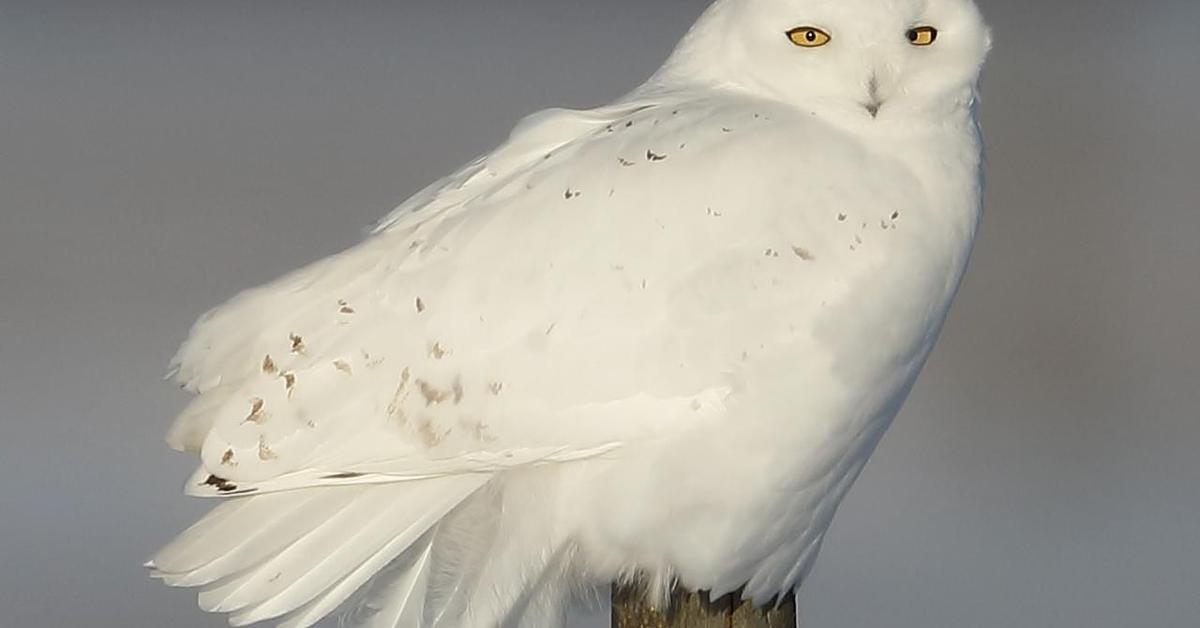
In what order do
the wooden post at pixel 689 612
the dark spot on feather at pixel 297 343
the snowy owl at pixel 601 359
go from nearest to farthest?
the snowy owl at pixel 601 359 → the dark spot on feather at pixel 297 343 → the wooden post at pixel 689 612

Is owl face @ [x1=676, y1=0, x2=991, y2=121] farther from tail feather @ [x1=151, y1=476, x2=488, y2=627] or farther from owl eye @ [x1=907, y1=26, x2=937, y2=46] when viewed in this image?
tail feather @ [x1=151, y1=476, x2=488, y2=627]

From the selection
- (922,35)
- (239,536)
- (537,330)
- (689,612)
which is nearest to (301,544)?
(239,536)

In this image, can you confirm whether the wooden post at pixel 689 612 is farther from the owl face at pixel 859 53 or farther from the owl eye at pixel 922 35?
the owl eye at pixel 922 35

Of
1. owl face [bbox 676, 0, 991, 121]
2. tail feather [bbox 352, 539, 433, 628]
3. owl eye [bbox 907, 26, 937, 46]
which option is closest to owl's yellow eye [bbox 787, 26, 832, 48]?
owl face [bbox 676, 0, 991, 121]

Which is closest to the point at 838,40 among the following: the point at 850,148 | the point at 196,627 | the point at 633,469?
the point at 850,148

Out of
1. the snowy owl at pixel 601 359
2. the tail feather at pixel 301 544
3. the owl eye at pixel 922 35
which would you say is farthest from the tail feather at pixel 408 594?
the owl eye at pixel 922 35

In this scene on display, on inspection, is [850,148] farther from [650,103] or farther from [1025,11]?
[1025,11]
